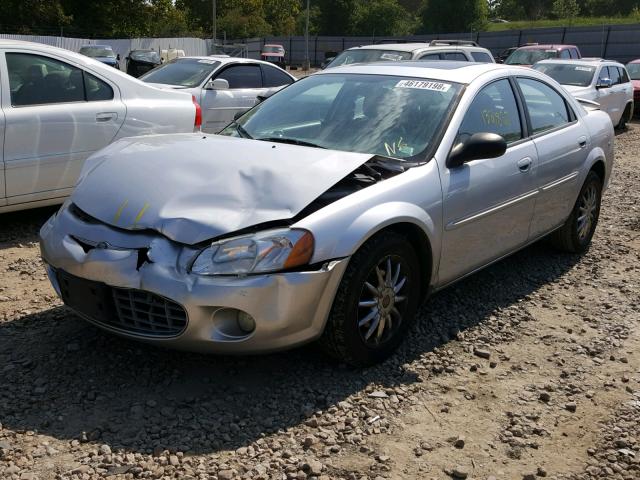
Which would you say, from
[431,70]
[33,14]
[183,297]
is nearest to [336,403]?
[183,297]

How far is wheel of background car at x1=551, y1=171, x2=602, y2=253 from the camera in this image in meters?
5.63

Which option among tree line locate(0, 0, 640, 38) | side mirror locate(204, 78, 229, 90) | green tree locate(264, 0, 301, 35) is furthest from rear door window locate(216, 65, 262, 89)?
green tree locate(264, 0, 301, 35)

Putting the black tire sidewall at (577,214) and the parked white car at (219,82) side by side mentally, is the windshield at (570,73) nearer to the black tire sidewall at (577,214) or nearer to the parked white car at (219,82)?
the parked white car at (219,82)

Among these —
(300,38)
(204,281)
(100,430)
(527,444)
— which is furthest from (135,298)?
(300,38)

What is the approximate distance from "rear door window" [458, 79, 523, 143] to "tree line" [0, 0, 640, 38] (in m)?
42.8

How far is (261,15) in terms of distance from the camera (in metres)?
73.8

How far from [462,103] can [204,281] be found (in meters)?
2.04

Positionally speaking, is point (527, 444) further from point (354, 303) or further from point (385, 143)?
point (385, 143)

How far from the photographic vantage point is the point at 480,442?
10.2 ft

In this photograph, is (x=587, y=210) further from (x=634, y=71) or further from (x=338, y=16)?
(x=338, y=16)

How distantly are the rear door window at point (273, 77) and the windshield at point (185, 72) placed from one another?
87 centimetres

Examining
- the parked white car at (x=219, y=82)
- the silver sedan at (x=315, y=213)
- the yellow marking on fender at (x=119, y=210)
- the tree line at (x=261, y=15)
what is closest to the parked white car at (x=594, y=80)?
the parked white car at (x=219, y=82)

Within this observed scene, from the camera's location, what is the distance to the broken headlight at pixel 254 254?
3.13 m

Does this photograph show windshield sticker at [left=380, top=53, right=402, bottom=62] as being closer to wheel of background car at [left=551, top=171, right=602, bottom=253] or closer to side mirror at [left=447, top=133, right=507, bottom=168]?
wheel of background car at [left=551, top=171, right=602, bottom=253]
